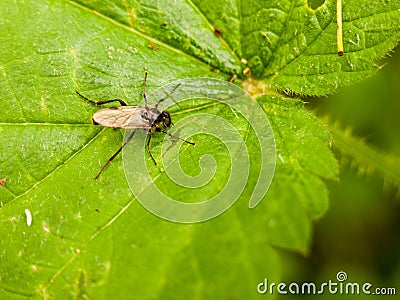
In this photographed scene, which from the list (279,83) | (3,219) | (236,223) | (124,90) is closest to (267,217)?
(236,223)

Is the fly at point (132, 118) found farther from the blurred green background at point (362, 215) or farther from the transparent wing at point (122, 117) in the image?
the blurred green background at point (362, 215)

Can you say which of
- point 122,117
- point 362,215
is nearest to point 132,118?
point 122,117

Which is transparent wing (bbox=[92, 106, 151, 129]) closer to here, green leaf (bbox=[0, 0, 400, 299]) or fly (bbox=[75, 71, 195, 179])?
fly (bbox=[75, 71, 195, 179])

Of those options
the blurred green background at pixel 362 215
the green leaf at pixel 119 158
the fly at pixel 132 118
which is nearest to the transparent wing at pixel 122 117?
the fly at pixel 132 118

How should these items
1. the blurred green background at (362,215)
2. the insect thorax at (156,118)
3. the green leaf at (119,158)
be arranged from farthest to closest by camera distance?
the blurred green background at (362,215) → the insect thorax at (156,118) → the green leaf at (119,158)

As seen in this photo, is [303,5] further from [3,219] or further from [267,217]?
[3,219]

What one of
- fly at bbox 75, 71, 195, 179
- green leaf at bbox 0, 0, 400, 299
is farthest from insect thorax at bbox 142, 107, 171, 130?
green leaf at bbox 0, 0, 400, 299

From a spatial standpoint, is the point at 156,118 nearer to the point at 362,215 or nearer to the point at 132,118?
the point at 132,118

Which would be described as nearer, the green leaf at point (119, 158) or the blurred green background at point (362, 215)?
the green leaf at point (119, 158)
